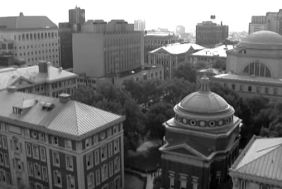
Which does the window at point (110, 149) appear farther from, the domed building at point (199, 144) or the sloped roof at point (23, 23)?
the sloped roof at point (23, 23)

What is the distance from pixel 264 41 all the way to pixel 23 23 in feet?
374

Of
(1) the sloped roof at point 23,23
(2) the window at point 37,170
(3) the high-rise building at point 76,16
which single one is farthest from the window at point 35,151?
(3) the high-rise building at point 76,16

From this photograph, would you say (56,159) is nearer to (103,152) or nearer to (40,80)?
(103,152)

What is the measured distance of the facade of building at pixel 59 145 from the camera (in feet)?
200

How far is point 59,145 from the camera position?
6172 centimetres

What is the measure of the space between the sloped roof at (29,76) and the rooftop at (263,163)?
69178 mm

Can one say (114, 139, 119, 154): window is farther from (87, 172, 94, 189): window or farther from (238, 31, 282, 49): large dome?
(238, 31, 282, 49): large dome

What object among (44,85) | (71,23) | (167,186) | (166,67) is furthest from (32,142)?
(71,23)

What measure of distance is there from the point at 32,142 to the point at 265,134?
4423 centimetres

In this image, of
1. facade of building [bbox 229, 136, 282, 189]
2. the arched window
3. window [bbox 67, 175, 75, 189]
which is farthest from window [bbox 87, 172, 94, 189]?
the arched window

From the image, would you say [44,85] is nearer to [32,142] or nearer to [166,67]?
[32,142]

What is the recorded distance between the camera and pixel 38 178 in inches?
2598

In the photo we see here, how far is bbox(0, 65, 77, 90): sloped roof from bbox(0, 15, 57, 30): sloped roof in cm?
6918

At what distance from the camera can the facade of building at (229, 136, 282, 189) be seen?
47688 millimetres
